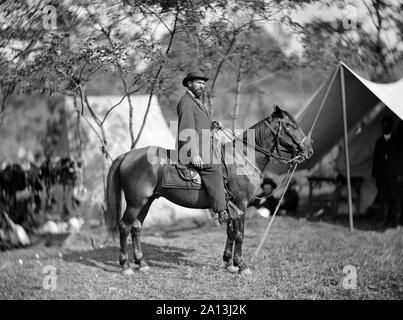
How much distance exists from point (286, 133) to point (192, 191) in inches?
59.5

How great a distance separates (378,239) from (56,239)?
19.4 feet

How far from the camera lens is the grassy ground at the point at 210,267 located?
21.0 feet

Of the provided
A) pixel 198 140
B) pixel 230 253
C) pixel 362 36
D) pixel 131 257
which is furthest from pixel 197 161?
pixel 362 36

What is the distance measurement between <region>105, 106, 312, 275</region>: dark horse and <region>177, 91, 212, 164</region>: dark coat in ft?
1.44

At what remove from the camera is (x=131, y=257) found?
791 cm

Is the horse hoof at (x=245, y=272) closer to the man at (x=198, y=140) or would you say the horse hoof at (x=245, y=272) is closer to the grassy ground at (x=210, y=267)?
the grassy ground at (x=210, y=267)

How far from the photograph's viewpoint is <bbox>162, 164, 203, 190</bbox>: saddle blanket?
688 cm

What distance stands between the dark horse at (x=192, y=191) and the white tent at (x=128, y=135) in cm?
302

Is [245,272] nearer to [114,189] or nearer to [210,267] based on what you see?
[210,267]

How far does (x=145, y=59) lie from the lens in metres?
8.15

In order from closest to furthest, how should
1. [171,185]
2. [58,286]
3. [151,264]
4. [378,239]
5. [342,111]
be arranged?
[58,286], [171,185], [151,264], [378,239], [342,111]

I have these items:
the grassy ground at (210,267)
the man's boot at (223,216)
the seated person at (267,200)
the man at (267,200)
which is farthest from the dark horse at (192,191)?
the man at (267,200)
